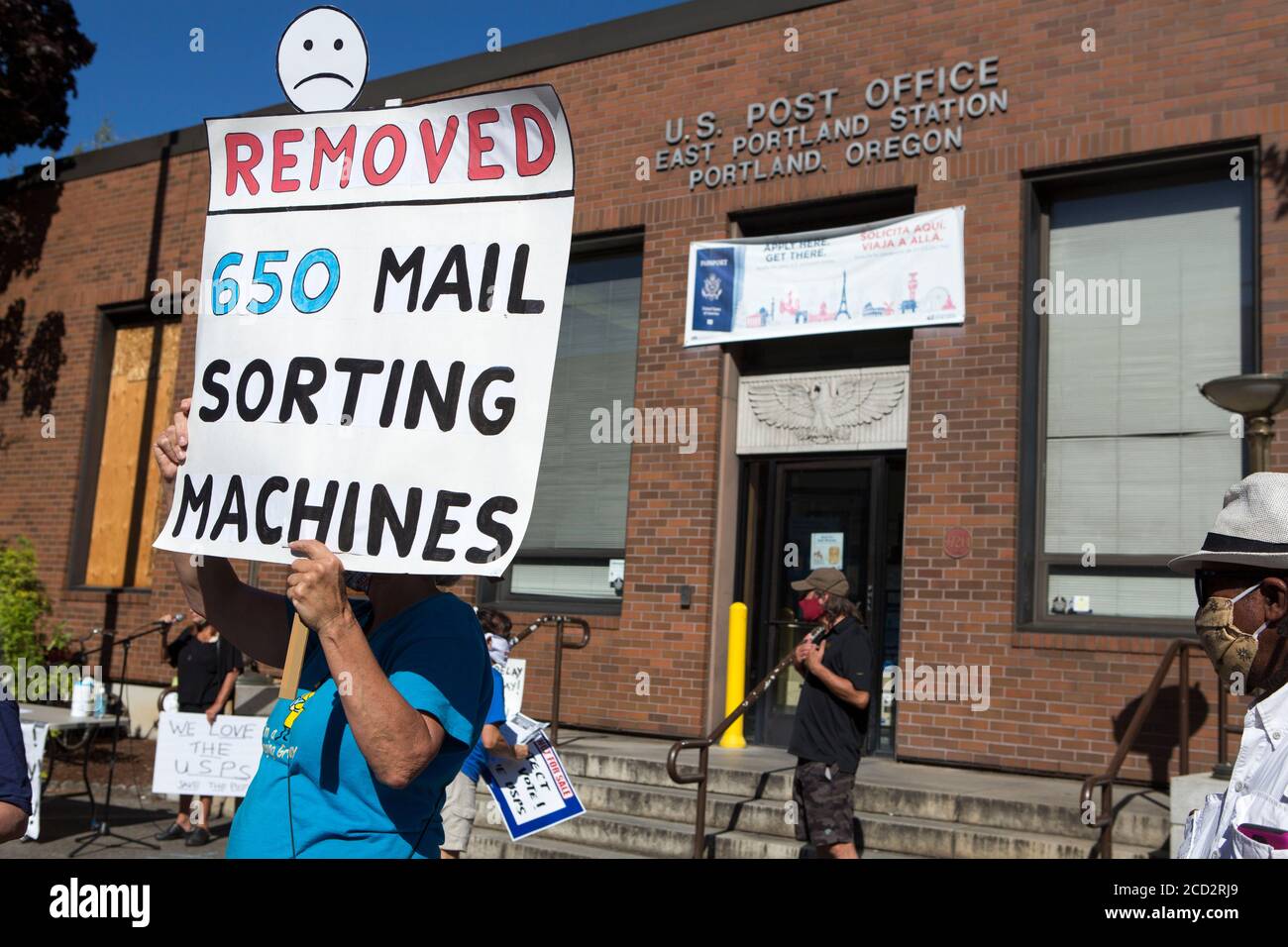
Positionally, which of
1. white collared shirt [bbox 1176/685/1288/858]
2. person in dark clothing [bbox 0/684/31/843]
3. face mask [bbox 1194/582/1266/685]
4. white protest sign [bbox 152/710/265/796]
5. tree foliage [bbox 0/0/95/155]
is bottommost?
white protest sign [bbox 152/710/265/796]

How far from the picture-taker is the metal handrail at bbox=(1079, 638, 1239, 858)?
682 centimetres

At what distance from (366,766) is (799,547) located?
879 centimetres

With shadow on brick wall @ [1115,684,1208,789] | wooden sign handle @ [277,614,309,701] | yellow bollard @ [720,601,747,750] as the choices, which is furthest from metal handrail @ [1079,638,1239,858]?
wooden sign handle @ [277,614,309,701]

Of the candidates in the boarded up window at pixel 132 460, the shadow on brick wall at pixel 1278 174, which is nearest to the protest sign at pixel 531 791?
the shadow on brick wall at pixel 1278 174

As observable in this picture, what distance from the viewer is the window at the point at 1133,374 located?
29.4 feet

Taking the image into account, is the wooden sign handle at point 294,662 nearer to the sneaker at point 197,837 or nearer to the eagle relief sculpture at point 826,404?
the sneaker at point 197,837

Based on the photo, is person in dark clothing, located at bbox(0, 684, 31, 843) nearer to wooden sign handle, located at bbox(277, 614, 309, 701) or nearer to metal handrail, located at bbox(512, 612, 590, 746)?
wooden sign handle, located at bbox(277, 614, 309, 701)

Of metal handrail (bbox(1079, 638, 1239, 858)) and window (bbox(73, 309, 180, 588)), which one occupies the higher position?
window (bbox(73, 309, 180, 588))

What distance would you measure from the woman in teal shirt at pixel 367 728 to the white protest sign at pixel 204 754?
6.99 meters

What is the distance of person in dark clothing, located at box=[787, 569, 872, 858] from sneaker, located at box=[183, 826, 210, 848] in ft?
16.5

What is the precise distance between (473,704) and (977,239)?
8.30 meters

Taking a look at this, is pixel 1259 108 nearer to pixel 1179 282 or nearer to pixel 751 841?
pixel 1179 282

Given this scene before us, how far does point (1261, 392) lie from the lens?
7266mm
